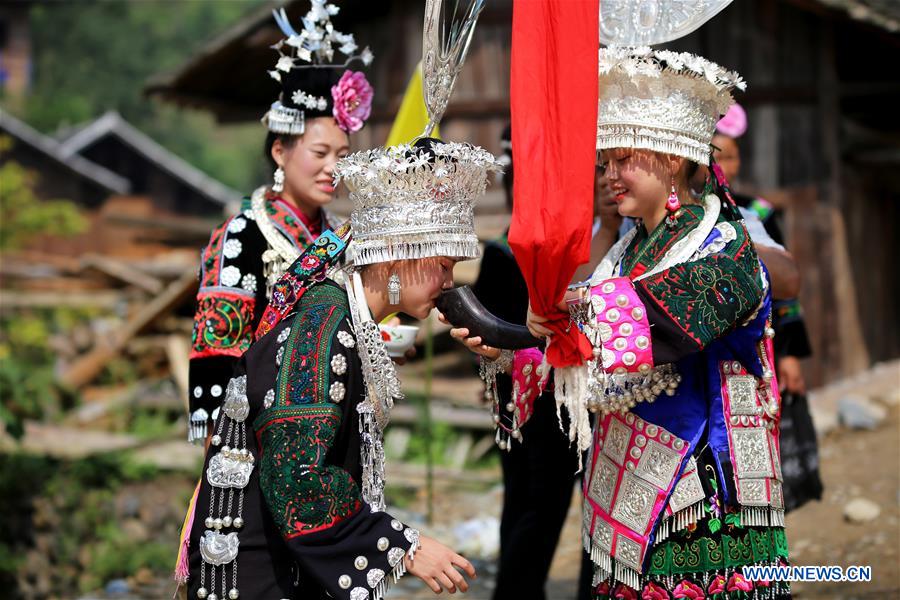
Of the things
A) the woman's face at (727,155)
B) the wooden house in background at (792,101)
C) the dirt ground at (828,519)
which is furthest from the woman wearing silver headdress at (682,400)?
the wooden house in background at (792,101)

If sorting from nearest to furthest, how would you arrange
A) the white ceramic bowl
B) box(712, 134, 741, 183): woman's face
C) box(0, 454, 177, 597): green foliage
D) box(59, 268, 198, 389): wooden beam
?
1. the white ceramic bowl
2. box(712, 134, 741, 183): woman's face
3. box(0, 454, 177, 597): green foliage
4. box(59, 268, 198, 389): wooden beam

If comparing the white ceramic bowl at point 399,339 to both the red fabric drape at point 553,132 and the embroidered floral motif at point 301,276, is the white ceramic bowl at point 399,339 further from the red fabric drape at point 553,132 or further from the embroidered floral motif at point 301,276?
the red fabric drape at point 553,132

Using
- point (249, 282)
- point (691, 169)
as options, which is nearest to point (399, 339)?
point (249, 282)

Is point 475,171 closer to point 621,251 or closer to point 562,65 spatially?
point 562,65

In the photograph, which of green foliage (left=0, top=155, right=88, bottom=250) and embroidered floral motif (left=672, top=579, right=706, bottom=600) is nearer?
embroidered floral motif (left=672, top=579, right=706, bottom=600)

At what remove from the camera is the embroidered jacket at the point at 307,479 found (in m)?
2.60

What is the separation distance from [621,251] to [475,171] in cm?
65

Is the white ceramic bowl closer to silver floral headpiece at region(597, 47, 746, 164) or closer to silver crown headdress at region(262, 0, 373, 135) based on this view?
silver crown headdress at region(262, 0, 373, 135)

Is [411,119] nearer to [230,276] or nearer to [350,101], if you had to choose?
[350,101]

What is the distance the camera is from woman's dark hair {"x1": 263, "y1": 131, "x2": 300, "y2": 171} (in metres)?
3.83

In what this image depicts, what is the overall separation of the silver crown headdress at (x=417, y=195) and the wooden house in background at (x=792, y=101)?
603cm

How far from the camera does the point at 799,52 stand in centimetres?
895

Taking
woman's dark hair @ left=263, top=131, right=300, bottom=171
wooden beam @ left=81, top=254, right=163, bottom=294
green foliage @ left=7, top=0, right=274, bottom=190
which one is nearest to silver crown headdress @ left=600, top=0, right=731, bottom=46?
woman's dark hair @ left=263, top=131, right=300, bottom=171

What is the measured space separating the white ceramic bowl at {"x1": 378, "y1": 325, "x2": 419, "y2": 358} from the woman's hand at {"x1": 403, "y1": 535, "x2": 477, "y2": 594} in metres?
1.02
